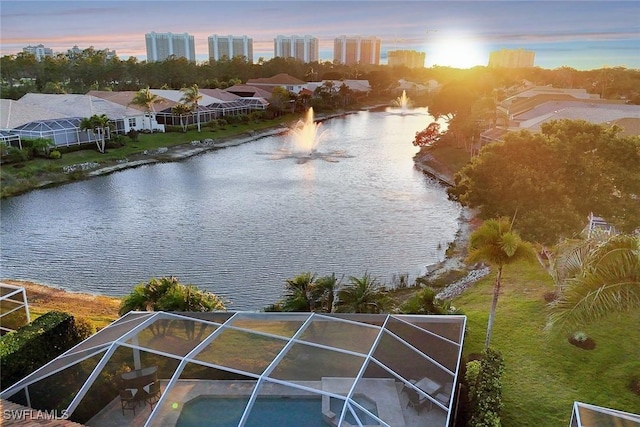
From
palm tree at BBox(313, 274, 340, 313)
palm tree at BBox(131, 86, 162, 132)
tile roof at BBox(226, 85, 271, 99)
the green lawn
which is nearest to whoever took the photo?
the green lawn

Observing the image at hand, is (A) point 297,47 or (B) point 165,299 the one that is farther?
(A) point 297,47

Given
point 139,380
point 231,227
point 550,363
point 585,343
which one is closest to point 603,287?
point 550,363

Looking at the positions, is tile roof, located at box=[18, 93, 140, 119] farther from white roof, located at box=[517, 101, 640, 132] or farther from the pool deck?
the pool deck

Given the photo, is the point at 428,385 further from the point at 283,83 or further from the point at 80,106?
the point at 283,83

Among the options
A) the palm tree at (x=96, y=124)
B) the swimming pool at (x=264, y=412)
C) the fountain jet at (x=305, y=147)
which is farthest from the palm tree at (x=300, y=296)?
the palm tree at (x=96, y=124)

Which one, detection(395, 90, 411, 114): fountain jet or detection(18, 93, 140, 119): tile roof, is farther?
detection(395, 90, 411, 114): fountain jet

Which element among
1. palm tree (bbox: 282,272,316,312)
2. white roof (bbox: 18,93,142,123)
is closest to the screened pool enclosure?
palm tree (bbox: 282,272,316,312)

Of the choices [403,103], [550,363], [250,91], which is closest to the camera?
[550,363]
